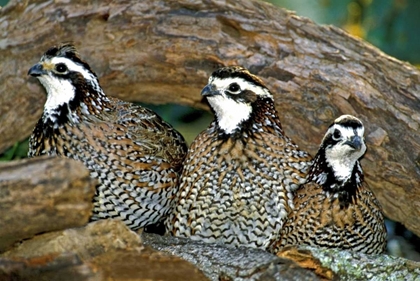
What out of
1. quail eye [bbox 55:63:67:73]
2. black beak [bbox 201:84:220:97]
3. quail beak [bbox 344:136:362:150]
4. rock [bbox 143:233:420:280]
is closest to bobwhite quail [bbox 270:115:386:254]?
quail beak [bbox 344:136:362:150]

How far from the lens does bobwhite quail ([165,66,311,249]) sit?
5699 millimetres

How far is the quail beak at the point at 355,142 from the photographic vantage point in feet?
17.6

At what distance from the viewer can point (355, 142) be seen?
5.38 metres

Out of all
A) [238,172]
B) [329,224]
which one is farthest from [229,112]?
[329,224]

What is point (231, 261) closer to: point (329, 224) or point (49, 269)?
point (329, 224)

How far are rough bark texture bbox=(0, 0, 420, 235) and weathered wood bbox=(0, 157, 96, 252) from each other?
8.29 feet

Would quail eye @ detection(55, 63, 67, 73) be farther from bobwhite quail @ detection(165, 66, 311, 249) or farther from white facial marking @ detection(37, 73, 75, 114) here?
bobwhite quail @ detection(165, 66, 311, 249)

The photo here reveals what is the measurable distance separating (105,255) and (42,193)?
1.60ft

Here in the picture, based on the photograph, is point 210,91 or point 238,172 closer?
point 210,91

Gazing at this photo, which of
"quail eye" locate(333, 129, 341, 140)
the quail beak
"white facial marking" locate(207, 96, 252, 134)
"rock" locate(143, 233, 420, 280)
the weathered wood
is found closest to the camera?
the weathered wood

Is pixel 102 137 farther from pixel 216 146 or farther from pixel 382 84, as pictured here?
pixel 382 84

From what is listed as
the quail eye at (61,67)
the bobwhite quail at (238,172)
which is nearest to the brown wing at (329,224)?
the bobwhite quail at (238,172)

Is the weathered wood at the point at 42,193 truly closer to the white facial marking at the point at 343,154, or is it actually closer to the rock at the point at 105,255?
the rock at the point at 105,255

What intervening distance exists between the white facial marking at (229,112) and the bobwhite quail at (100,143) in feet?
1.62
